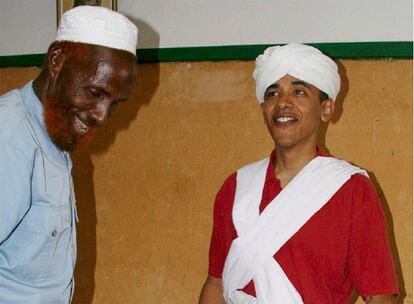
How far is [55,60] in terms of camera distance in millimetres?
1250

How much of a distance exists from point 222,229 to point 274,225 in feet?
0.72

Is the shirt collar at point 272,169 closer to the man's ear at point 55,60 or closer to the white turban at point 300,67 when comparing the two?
the white turban at point 300,67

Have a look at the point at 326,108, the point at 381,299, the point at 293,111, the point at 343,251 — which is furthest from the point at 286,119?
the point at 381,299

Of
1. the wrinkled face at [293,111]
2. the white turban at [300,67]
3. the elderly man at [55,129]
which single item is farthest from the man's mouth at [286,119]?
the elderly man at [55,129]

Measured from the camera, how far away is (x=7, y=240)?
1179 mm

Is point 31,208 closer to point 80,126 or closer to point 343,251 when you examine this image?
point 80,126

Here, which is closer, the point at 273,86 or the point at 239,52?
the point at 273,86

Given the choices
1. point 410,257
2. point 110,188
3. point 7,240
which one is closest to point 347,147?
point 410,257

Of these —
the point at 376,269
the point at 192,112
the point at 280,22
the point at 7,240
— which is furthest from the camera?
the point at 192,112

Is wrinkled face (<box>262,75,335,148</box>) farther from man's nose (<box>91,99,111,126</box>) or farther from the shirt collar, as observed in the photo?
man's nose (<box>91,99,111,126</box>)

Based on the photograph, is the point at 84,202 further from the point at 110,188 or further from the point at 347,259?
the point at 347,259

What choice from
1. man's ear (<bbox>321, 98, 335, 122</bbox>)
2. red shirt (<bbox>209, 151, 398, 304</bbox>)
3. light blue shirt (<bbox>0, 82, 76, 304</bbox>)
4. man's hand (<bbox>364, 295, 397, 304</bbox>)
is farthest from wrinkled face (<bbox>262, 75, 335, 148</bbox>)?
light blue shirt (<bbox>0, 82, 76, 304</bbox>)

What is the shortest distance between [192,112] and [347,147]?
0.61 m

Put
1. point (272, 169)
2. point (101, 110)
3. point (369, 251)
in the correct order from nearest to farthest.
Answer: point (101, 110)
point (369, 251)
point (272, 169)
